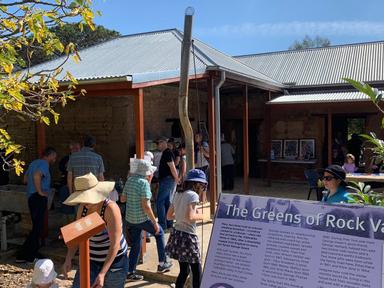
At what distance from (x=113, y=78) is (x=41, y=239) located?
3.13 meters

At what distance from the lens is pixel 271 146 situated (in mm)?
15445

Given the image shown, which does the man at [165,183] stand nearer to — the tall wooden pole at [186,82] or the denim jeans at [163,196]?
the denim jeans at [163,196]

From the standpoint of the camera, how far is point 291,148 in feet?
49.6

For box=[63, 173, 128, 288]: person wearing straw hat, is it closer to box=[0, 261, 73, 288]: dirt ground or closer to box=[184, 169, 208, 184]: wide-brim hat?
box=[184, 169, 208, 184]: wide-brim hat

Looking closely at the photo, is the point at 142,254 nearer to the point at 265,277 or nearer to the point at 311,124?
the point at 265,277

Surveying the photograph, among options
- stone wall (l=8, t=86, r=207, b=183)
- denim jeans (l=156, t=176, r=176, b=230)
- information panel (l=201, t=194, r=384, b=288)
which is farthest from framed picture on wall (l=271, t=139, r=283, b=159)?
information panel (l=201, t=194, r=384, b=288)

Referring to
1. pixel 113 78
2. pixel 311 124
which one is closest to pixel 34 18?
pixel 113 78

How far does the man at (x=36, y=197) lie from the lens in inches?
266

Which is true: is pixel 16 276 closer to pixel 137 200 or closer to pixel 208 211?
pixel 137 200

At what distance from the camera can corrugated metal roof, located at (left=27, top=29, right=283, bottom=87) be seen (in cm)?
837

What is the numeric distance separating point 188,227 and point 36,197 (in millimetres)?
3376

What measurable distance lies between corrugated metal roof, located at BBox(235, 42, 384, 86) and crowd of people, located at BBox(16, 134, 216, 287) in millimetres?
9547

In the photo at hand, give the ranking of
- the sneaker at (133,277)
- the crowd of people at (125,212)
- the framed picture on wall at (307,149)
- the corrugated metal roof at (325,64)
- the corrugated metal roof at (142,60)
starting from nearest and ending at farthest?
the crowd of people at (125,212) → the sneaker at (133,277) → the corrugated metal roof at (142,60) → the framed picture on wall at (307,149) → the corrugated metal roof at (325,64)

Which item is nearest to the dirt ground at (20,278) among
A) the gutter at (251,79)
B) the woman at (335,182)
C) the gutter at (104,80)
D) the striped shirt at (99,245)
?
the striped shirt at (99,245)
